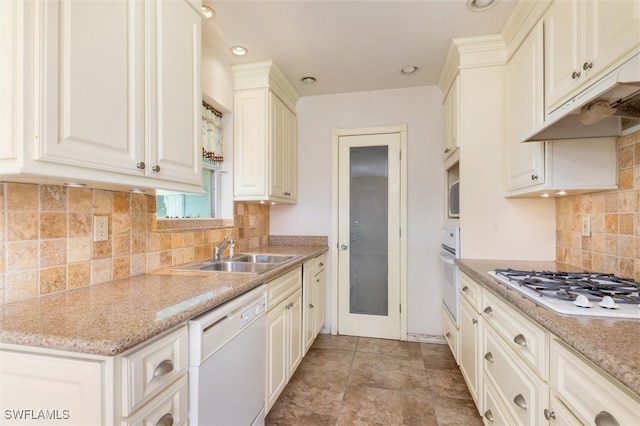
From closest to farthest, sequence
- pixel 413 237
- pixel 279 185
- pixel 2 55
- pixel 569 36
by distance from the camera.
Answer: pixel 2 55 → pixel 569 36 → pixel 279 185 → pixel 413 237

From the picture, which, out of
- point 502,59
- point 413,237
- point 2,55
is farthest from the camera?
point 413,237

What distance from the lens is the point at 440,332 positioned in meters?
2.93

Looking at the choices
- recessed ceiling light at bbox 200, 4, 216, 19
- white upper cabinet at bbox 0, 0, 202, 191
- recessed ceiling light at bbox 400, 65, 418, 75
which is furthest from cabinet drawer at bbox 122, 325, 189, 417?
recessed ceiling light at bbox 400, 65, 418, 75

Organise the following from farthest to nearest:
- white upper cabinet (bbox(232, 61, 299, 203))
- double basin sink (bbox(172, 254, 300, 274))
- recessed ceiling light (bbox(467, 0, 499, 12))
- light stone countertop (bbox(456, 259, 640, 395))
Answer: white upper cabinet (bbox(232, 61, 299, 203)) → double basin sink (bbox(172, 254, 300, 274)) → recessed ceiling light (bbox(467, 0, 499, 12)) → light stone countertop (bbox(456, 259, 640, 395))

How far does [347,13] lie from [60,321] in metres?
2.11

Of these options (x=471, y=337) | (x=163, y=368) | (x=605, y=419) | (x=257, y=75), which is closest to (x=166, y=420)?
(x=163, y=368)

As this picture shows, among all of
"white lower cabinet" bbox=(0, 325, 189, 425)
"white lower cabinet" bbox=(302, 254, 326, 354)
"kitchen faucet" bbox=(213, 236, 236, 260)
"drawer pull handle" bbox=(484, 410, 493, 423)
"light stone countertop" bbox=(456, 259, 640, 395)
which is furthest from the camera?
"white lower cabinet" bbox=(302, 254, 326, 354)

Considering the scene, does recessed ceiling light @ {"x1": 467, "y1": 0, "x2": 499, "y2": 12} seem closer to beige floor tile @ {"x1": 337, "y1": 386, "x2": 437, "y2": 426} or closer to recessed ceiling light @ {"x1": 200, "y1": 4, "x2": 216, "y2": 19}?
recessed ceiling light @ {"x1": 200, "y1": 4, "x2": 216, "y2": 19}

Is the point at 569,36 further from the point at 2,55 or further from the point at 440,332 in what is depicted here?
the point at 440,332

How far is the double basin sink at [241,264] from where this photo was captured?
1892 mm

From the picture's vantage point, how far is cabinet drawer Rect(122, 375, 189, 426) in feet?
2.79

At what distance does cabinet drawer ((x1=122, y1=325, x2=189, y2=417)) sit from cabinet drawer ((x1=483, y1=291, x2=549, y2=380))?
4.11 feet

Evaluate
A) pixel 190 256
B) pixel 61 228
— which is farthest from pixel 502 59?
pixel 61 228

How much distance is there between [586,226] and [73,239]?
2676 millimetres
